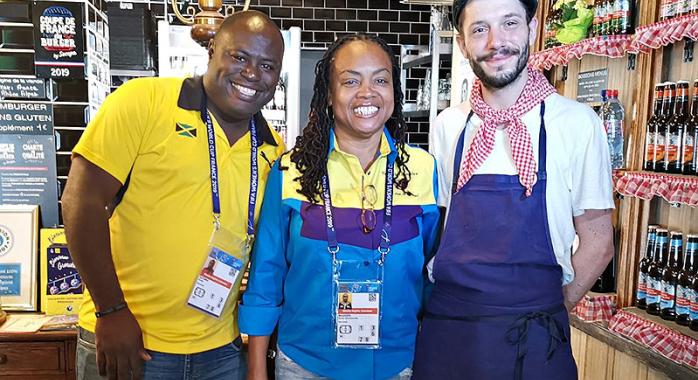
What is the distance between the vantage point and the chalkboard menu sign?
299 centimetres

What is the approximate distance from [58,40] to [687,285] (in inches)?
119

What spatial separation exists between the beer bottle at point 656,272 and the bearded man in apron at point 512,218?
0.79 m

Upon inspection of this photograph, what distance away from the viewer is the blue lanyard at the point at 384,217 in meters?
1.64

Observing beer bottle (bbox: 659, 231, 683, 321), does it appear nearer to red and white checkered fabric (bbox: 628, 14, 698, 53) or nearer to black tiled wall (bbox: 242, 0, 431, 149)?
red and white checkered fabric (bbox: 628, 14, 698, 53)

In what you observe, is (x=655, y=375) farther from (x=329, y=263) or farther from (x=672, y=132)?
(x=329, y=263)

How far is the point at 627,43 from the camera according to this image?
2.47m

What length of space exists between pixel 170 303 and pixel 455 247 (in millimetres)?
841

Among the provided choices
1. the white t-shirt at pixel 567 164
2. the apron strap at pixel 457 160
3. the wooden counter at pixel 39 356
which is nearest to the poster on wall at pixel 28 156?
the wooden counter at pixel 39 356

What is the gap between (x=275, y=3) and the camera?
5.22m

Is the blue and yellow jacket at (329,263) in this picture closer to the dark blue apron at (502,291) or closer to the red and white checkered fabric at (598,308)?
the dark blue apron at (502,291)

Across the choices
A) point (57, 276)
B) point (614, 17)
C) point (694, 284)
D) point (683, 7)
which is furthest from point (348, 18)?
point (694, 284)

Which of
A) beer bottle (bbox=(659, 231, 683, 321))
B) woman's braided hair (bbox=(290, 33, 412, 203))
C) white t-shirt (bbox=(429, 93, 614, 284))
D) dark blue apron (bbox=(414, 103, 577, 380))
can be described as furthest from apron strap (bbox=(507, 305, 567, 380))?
beer bottle (bbox=(659, 231, 683, 321))

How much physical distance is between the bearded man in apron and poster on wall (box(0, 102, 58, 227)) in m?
2.19

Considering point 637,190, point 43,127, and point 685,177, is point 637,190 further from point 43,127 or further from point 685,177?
point 43,127
